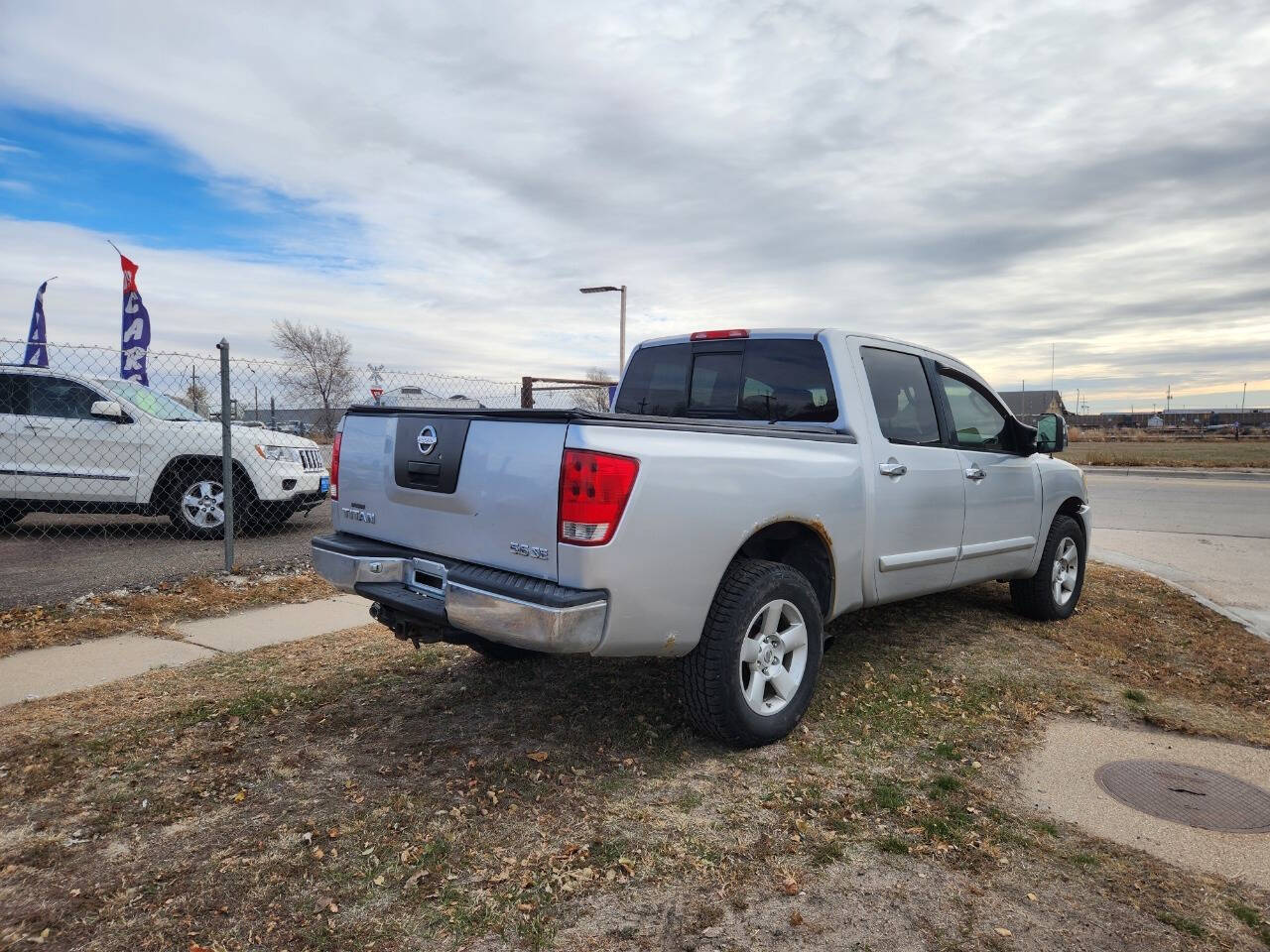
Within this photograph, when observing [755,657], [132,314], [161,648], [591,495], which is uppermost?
[132,314]

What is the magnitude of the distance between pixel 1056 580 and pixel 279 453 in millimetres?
7510

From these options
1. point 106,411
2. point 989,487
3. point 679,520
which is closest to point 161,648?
point 679,520

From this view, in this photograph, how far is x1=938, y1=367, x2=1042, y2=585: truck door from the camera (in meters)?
5.12

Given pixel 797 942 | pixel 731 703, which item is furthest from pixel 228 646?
pixel 797 942

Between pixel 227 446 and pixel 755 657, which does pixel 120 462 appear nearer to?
pixel 227 446

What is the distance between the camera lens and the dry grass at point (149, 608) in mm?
5336

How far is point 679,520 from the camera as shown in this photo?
3201 mm

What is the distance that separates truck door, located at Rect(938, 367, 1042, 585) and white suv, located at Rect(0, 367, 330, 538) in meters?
6.77

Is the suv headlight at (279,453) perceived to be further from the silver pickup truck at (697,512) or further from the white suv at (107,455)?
the silver pickup truck at (697,512)

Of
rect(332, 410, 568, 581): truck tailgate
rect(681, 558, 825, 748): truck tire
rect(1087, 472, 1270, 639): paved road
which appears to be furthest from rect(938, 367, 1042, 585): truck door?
rect(332, 410, 568, 581): truck tailgate

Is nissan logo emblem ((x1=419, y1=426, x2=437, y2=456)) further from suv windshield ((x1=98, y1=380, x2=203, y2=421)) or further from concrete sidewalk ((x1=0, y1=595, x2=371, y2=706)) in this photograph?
suv windshield ((x1=98, y1=380, x2=203, y2=421))

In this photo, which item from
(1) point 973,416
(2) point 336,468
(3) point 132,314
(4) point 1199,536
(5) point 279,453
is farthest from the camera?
(3) point 132,314

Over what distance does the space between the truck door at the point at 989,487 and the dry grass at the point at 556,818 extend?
30.7 inches

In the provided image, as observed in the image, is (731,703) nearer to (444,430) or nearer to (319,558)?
(444,430)
